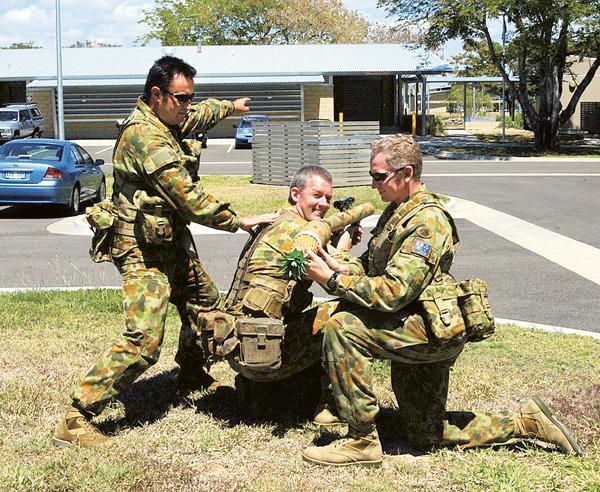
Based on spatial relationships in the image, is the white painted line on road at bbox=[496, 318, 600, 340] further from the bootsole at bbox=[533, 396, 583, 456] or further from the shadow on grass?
the shadow on grass

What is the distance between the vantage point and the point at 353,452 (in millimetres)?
4141

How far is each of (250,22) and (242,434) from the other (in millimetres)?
69290

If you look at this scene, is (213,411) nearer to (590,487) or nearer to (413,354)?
(413,354)

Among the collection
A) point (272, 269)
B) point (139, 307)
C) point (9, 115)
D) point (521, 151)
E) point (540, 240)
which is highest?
point (9, 115)

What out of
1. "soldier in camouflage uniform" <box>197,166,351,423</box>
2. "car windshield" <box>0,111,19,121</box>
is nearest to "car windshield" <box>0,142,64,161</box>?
"soldier in camouflage uniform" <box>197,166,351,423</box>

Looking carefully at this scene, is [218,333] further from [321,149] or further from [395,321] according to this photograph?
[321,149]

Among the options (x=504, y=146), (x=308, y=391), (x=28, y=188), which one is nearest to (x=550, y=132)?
(x=504, y=146)

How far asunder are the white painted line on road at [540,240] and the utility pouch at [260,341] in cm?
578

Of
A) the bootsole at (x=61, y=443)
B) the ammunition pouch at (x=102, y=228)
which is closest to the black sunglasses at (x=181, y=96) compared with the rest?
the ammunition pouch at (x=102, y=228)

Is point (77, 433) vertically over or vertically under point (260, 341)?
under

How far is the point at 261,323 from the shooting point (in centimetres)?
430

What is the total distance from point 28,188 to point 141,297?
11.6m

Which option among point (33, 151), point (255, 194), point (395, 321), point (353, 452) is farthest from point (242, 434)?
point (255, 194)

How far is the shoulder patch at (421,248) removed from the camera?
3848mm
